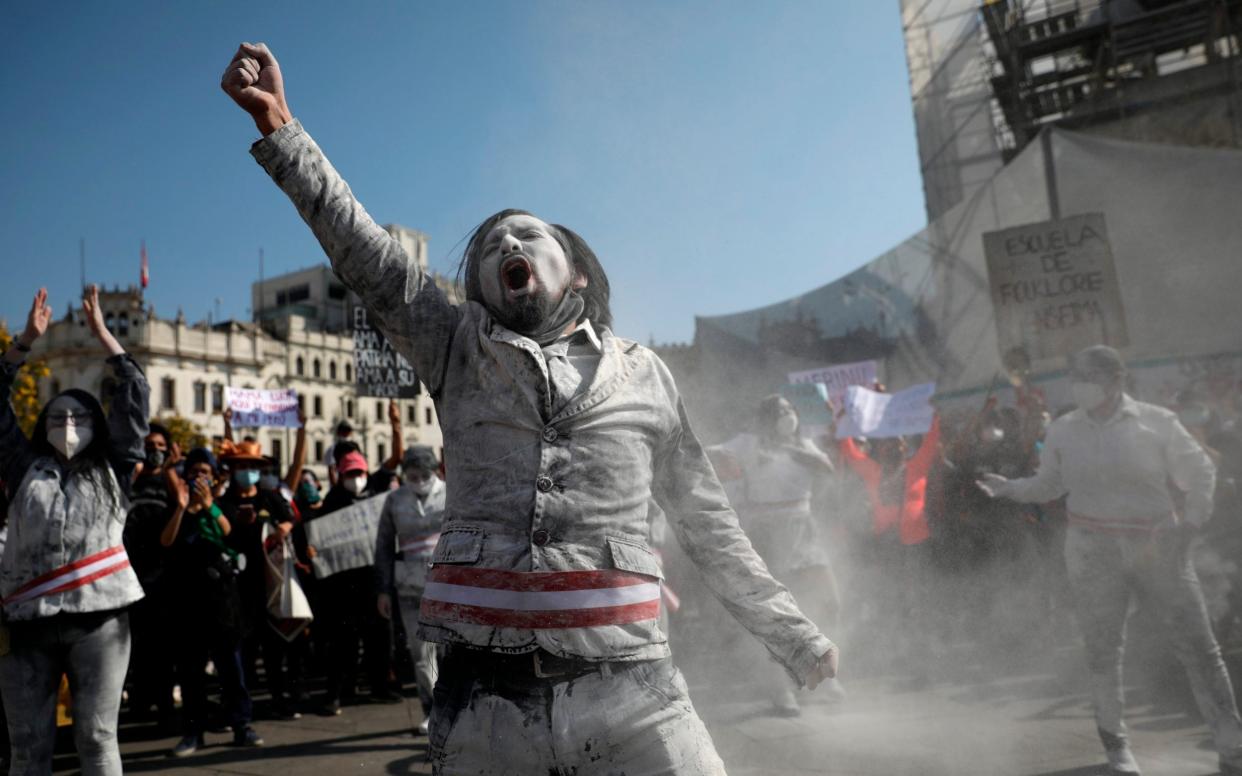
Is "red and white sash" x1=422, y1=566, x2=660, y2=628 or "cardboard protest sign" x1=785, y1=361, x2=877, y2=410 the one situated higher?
"cardboard protest sign" x1=785, y1=361, x2=877, y2=410

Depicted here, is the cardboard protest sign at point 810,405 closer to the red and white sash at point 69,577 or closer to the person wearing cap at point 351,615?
the person wearing cap at point 351,615

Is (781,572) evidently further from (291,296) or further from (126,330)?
(291,296)

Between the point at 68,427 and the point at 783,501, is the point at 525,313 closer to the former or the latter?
the point at 68,427

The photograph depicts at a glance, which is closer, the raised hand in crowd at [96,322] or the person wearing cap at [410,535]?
the raised hand in crowd at [96,322]

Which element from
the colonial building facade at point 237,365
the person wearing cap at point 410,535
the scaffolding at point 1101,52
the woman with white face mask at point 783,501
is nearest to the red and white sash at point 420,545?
the person wearing cap at point 410,535

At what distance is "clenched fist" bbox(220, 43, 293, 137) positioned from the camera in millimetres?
1951

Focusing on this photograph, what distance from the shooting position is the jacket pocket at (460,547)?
1.90m

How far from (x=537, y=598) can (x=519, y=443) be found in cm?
34

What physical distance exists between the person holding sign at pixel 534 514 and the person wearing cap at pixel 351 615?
565 centimetres

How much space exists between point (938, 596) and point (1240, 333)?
5468 millimetres

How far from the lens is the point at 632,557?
1959mm

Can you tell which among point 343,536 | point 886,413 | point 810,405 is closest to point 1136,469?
point 810,405

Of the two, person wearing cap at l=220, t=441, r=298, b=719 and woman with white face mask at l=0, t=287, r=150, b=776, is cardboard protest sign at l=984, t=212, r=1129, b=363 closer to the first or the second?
person wearing cap at l=220, t=441, r=298, b=719

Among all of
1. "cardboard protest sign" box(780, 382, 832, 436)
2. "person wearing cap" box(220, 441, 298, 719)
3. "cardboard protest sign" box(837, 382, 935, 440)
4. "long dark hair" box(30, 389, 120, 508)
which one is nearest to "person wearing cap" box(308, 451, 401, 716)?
"person wearing cap" box(220, 441, 298, 719)
